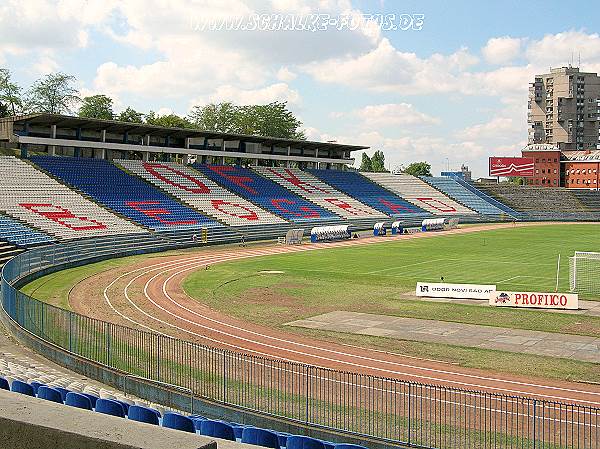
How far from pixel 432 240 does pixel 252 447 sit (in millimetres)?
65364

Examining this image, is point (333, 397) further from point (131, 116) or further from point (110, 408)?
point (131, 116)

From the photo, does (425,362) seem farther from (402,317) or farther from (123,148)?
(123,148)

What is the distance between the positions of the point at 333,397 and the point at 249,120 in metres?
134

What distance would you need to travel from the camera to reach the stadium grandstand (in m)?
16.1

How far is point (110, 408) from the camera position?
1379 cm

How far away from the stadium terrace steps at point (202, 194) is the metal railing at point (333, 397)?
161 ft

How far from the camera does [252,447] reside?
7.26 m

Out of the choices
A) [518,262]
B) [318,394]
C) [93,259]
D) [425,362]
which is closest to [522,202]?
[518,262]

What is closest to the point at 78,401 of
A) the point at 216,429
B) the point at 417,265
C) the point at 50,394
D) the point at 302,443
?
the point at 50,394

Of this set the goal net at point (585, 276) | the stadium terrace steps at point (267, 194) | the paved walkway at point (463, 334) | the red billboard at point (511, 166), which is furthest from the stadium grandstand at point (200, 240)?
the goal net at point (585, 276)

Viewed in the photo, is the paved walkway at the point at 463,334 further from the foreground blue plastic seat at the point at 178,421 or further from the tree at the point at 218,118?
the tree at the point at 218,118

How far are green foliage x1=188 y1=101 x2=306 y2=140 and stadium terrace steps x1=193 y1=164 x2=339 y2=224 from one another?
57.7 metres

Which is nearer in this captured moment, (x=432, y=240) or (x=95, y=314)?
(x=95, y=314)

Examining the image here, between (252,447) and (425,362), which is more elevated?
(252,447)
